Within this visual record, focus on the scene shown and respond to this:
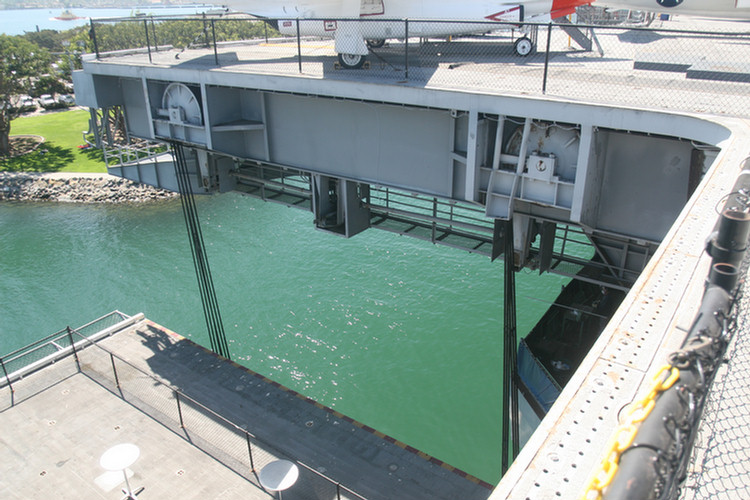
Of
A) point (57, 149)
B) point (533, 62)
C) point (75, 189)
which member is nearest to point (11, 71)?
point (57, 149)

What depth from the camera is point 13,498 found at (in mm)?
14398

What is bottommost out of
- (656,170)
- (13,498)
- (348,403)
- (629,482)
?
(348,403)

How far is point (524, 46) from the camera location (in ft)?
58.2

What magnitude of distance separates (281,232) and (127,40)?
4838 cm

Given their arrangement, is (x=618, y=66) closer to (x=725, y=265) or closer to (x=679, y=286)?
(x=679, y=286)

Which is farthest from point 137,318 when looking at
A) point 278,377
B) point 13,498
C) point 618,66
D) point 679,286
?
point 679,286

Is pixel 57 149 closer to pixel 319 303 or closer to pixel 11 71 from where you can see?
pixel 11 71

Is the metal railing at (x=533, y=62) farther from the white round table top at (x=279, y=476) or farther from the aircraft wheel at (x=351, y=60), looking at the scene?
the white round table top at (x=279, y=476)

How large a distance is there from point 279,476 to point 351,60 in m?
10.6

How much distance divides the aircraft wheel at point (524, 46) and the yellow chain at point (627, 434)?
55.8ft

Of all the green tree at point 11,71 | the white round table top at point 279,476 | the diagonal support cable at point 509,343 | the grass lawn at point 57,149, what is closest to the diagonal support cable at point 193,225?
the white round table top at point 279,476

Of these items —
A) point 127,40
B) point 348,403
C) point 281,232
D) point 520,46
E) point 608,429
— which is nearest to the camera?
point 608,429

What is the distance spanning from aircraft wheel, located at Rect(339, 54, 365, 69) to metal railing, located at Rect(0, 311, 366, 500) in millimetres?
9601

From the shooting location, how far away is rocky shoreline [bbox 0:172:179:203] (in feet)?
140
